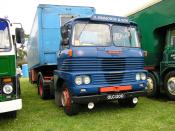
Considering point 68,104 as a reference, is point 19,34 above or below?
above

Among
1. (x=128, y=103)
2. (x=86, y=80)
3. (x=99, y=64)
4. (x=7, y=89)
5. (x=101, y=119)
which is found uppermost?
(x=99, y=64)

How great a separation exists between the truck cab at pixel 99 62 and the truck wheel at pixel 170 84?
1.55 meters

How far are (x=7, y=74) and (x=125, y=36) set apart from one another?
342 centimetres

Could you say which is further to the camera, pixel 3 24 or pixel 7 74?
pixel 3 24

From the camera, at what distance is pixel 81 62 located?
7.37m

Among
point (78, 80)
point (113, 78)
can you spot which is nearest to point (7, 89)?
point (78, 80)

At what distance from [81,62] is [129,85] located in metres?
1.50

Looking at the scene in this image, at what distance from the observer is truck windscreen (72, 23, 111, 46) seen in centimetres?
760

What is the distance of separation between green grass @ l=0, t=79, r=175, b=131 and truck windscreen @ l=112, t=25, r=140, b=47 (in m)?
1.90

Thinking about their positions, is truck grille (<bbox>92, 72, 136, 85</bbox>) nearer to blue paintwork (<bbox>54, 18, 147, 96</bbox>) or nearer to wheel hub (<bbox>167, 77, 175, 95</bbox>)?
blue paintwork (<bbox>54, 18, 147, 96</bbox>)

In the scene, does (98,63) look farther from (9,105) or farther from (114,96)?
(9,105)

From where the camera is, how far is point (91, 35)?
7.76 meters

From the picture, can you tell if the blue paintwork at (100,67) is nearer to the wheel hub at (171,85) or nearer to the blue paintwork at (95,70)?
the blue paintwork at (95,70)

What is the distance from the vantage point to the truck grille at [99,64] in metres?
7.38
